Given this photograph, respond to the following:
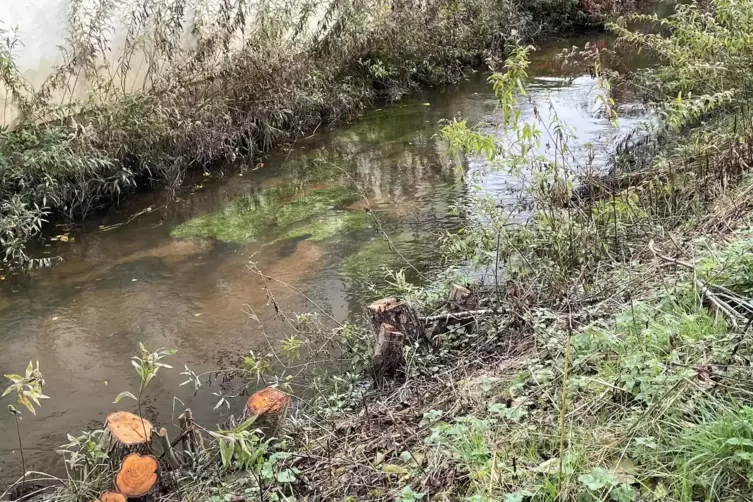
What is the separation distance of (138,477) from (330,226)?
340 cm

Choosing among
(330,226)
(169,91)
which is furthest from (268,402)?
(169,91)

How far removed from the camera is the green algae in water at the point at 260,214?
582cm

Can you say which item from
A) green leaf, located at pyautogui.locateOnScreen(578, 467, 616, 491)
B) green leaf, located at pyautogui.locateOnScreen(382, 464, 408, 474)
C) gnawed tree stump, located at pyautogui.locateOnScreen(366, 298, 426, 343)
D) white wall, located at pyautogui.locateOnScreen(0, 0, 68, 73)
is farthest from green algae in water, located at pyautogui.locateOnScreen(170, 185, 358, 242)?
green leaf, located at pyautogui.locateOnScreen(578, 467, 616, 491)

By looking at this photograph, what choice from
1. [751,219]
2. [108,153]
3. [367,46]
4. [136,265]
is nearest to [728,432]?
[751,219]

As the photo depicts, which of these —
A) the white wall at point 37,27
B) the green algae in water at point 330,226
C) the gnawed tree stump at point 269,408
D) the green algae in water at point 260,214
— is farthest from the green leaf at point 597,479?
the white wall at point 37,27

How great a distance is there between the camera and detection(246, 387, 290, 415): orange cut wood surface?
2.81m

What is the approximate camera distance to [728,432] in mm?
1763

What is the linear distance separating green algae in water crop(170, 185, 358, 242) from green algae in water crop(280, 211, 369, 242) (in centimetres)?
18

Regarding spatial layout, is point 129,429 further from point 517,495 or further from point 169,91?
point 169,91

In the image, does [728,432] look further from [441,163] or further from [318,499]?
[441,163]

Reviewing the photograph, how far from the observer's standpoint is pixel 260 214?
244 inches

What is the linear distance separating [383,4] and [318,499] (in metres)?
8.26

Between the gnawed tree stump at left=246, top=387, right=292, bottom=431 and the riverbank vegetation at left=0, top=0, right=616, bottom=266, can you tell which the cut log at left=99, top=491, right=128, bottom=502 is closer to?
the gnawed tree stump at left=246, top=387, right=292, bottom=431

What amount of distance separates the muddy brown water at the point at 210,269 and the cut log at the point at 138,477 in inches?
29.8
